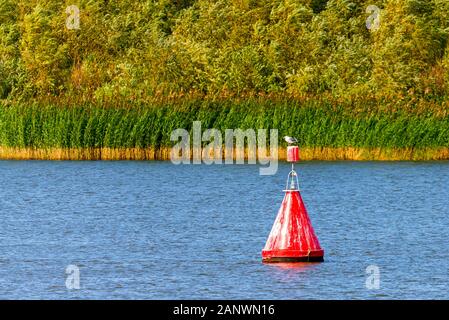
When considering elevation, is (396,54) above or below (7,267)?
above

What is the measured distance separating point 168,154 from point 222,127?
1.88 meters

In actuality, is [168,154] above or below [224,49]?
below

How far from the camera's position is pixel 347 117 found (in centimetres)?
4250

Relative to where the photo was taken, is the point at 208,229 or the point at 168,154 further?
the point at 168,154

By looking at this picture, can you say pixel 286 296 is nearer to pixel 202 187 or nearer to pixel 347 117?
pixel 202 187

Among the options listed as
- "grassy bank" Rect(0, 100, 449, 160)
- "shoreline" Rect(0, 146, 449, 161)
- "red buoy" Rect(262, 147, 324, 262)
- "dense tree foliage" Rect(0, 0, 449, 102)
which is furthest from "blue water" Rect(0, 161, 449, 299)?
"dense tree foliage" Rect(0, 0, 449, 102)

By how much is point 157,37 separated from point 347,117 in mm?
18309

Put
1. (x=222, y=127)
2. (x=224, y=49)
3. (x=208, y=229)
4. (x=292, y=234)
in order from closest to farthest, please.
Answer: (x=292, y=234) < (x=208, y=229) < (x=222, y=127) < (x=224, y=49)

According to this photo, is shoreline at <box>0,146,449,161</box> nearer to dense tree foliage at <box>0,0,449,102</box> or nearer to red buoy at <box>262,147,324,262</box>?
dense tree foliage at <box>0,0,449,102</box>

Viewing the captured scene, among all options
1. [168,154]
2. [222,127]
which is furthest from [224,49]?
[168,154]

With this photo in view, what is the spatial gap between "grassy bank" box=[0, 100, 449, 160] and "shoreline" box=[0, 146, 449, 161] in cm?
3

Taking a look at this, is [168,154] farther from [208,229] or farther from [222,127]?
[208,229]

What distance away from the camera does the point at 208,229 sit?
26.1m
